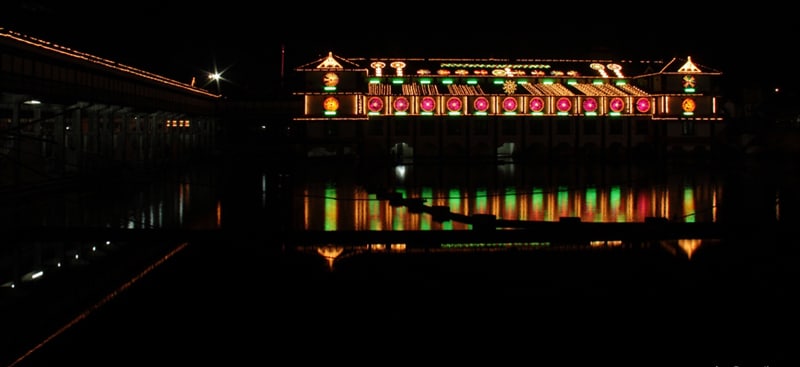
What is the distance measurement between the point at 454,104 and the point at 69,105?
28.5 metres

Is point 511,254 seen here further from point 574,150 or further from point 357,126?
point 574,150

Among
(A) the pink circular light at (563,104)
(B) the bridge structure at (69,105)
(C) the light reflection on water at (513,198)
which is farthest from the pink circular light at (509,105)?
(B) the bridge structure at (69,105)

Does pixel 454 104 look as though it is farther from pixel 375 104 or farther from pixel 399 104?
pixel 375 104

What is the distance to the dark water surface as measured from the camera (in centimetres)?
812

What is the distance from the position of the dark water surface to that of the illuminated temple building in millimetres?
31034

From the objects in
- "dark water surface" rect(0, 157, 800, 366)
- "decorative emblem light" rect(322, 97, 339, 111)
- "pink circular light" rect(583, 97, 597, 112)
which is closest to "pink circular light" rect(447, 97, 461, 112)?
"decorative emblem light" rect(322, 97, 339, 111)

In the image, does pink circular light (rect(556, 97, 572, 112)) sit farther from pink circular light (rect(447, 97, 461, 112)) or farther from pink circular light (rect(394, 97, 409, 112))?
pink circular light (rect(394, 97, 409, 112))

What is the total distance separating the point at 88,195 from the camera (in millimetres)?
24766

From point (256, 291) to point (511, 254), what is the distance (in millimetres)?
5095

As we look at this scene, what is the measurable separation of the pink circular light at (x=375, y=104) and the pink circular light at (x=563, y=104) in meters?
11.9

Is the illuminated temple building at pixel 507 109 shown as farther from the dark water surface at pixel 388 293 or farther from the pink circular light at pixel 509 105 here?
the dark water surface at pixel 388 293

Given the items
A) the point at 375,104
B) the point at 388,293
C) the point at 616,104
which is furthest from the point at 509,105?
the point at 388,293

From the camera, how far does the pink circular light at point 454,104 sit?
51.8 m

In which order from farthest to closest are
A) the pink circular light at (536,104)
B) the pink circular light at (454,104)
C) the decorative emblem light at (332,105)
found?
1. the pink circular light at (536,104)
2. the pink circular light at (454,104)
3. the decorative emblem light at (332,105)
